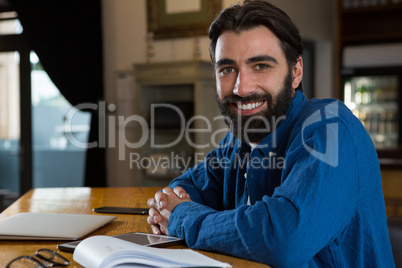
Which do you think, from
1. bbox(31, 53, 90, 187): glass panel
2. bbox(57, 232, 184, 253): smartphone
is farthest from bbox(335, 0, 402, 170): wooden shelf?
bbox(57, 232, 184, 253): smartphone

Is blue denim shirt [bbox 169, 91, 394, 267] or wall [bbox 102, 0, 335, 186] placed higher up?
wall [bbox 102, 0, 335, 186]

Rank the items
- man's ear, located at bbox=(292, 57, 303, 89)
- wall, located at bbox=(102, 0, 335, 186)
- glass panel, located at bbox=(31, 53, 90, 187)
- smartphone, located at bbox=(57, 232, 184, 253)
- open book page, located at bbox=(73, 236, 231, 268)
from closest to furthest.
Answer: open book page, located at bbox=(73, 236, 231, 268) < smartphone, located at bbox=(57, 232, 184, 253) < man's ear, located at bbox=(292, 57, 303, 89) < wall, located at bbox=(102, 0, 335, 186) < glass panel, located at bbox=(31, 53, 90, 187)

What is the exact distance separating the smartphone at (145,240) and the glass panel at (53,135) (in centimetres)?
370

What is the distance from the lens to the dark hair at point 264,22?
1290 mm

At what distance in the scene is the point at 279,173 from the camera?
126 centimetres

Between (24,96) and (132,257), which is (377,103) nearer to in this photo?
(24,96)

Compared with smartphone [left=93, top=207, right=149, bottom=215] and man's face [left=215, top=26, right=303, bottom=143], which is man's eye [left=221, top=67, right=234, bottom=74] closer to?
man's face [left=215, top=26, right=303, bottom=143]

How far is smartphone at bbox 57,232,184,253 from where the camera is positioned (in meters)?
1.08

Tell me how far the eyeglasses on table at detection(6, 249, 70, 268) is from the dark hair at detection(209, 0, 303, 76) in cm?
76

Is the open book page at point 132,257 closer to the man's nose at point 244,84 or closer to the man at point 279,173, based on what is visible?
the man at point 279,173

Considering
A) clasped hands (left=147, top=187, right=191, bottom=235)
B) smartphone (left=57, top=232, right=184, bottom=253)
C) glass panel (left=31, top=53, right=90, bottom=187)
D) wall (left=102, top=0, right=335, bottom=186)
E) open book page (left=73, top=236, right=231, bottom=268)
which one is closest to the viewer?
open book page (left=73, top=236, right=231, bottom=268)

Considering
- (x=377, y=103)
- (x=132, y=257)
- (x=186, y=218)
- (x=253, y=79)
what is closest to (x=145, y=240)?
(x=186, y=218)

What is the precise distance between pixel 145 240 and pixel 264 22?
0.69 meters

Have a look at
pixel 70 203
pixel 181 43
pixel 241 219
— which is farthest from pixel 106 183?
pixel 241 219
